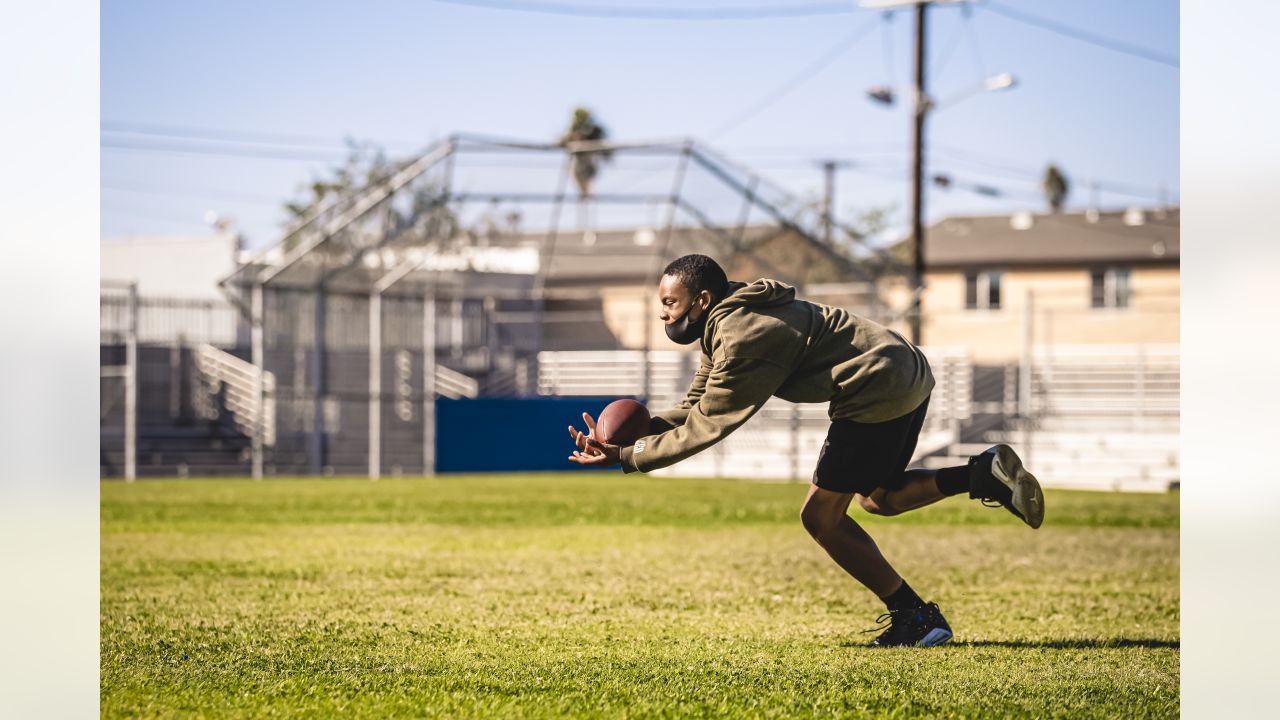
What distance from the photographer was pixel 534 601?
29.0 feet

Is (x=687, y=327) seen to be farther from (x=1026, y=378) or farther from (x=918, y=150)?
(x=918, y=150)

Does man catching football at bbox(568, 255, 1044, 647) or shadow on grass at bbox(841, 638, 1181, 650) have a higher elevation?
man catching football at bbox(568, 255, 1044, 647)

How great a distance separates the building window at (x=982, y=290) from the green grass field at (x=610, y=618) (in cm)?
3654

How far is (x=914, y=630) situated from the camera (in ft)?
23.2

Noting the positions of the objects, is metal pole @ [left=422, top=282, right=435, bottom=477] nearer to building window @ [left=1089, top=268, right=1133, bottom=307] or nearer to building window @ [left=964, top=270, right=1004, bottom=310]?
building window @ [left=964, top=270, right=1004, bottom=310]

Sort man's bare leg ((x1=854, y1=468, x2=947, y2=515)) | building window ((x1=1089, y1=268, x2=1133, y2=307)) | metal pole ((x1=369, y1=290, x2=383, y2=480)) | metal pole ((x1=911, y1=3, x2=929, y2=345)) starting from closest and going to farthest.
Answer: man's bare leg ((x1=854, y1=468, x2=947, y2=515)) < metal pole ((x1=369, y1=290, x2=383, y2=480)) < metal pole ((x1=911, y1=3, x2=929, y2=345)) < building window ((x1=1089, y1=268, x2=1133, y2=307))

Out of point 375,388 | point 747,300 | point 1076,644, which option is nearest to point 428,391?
point 375,388

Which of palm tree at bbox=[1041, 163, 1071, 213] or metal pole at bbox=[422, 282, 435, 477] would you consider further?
palm tree at bbox=[1041, 163, 1071, 213]

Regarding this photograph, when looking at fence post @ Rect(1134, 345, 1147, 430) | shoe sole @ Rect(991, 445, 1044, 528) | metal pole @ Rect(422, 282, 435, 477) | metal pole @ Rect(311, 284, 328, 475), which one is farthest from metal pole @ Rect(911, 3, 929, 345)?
shoe sole @ Rect(991, 445, 1044, 528)

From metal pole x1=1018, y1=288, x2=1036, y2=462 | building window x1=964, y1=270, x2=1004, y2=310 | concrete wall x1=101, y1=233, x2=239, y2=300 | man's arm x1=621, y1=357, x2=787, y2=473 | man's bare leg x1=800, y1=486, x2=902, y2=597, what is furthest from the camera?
building window x1=964, y1=270, x2=1004, y2=310

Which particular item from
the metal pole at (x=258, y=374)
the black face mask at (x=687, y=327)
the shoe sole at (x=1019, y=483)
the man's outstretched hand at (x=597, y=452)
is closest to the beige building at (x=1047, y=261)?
the metal pole at (x=258, y=374)

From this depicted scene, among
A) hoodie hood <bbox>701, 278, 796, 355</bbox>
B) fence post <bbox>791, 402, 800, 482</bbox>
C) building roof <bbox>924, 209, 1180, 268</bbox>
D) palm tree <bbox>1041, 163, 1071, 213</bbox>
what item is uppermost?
palm tree <bbox>1041, 163, 1071, 213</bbox>

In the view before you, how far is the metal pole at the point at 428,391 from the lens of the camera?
2686 centimetres

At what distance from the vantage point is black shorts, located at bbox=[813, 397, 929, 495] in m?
6.73
